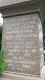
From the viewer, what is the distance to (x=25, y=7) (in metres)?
4.23

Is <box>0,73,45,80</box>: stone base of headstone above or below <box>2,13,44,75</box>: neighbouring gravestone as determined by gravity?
below

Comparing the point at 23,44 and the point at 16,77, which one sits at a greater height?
the point at 23,44

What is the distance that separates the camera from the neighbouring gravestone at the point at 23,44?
398 centimetres

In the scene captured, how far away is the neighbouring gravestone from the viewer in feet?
13.1

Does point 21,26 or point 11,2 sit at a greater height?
point 11,2

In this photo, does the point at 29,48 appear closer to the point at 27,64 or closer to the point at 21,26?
the point at 27,64

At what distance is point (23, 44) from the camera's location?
4.14 metres

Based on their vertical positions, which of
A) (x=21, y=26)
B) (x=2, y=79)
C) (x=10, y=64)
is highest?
(x=21, y=26)

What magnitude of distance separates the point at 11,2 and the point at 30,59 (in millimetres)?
1901

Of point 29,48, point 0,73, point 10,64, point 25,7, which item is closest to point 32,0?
point 25,7

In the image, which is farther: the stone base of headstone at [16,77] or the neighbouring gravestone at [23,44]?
the neighbouring gravestone at [23,44]

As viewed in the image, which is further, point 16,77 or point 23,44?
point 23,44

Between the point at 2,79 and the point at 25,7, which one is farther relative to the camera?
the point at 25,7

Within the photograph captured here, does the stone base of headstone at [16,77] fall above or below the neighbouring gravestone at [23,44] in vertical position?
below
